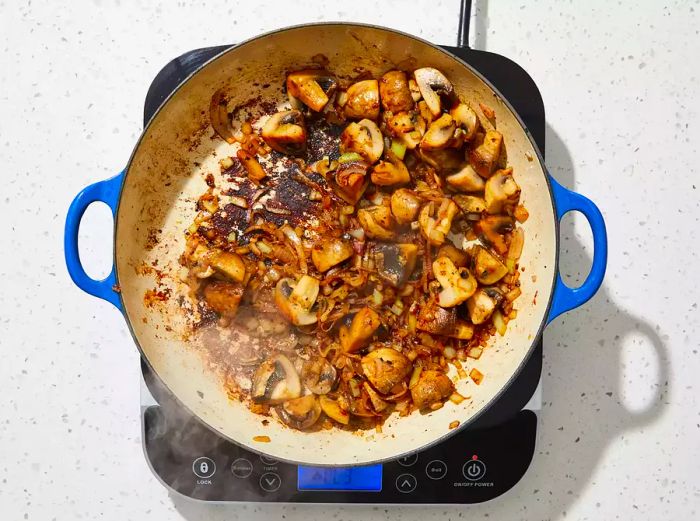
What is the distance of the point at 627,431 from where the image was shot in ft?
3.88

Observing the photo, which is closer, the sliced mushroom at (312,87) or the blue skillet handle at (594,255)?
the blue skillet handle at (594,255)

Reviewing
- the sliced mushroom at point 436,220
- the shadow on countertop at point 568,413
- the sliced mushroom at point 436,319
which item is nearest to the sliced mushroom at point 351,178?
the sliced mushroom at point 436,220

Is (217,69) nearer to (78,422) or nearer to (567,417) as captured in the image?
(78,422)

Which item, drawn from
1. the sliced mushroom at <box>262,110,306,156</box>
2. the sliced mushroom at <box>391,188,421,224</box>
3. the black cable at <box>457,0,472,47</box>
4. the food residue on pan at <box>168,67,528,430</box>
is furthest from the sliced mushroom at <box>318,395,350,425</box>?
the black cable at <box>457,0,472,47</box>

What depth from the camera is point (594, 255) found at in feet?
3.25

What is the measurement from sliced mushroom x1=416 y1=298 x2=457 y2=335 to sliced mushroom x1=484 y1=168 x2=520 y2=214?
18 centimetres

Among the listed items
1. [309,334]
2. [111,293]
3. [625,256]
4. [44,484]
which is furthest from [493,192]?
[44,484]

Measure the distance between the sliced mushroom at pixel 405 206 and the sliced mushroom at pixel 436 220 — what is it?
13mm

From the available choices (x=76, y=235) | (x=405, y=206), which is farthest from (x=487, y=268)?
(x=76, y=235)

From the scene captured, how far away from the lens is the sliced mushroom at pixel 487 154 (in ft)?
3.55

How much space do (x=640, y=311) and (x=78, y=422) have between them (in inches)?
38.6

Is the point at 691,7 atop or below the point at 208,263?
atop

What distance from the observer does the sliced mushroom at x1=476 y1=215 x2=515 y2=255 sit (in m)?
1.12

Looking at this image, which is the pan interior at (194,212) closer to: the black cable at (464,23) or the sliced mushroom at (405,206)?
the black cable at (464,23)
